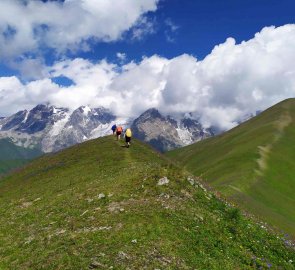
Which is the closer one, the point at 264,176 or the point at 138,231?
the point at 138,231

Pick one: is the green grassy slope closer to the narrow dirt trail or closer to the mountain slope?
the narrow dirt trail

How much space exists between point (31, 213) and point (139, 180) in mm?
10353

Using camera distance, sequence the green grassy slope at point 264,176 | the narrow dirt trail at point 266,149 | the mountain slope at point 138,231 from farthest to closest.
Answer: the narrow dirt trail at point 266,149, the green grassy slope at point 264,176, the mountain slope at point 138,231

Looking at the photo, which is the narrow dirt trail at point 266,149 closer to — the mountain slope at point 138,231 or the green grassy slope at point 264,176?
the green grassy slope at point 264,176

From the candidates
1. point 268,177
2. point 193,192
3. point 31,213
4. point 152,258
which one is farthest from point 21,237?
point 268,177

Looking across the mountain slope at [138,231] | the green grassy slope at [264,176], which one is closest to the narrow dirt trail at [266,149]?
the green grassy slope at [264,176]

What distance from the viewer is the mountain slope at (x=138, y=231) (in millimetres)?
25094

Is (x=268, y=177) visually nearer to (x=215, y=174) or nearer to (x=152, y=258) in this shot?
(x=215, y=174)

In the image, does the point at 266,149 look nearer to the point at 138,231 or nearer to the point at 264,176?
the point at 264,176

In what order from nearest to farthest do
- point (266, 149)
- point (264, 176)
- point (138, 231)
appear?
point (138, 231), point (264, 176), point (266, 149)

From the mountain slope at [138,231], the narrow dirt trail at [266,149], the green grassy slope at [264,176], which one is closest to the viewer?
the mountain slope at [138,231]

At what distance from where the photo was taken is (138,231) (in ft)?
90.4

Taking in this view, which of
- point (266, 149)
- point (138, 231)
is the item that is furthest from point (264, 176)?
point (138, 231)

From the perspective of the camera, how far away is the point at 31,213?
123 feet
